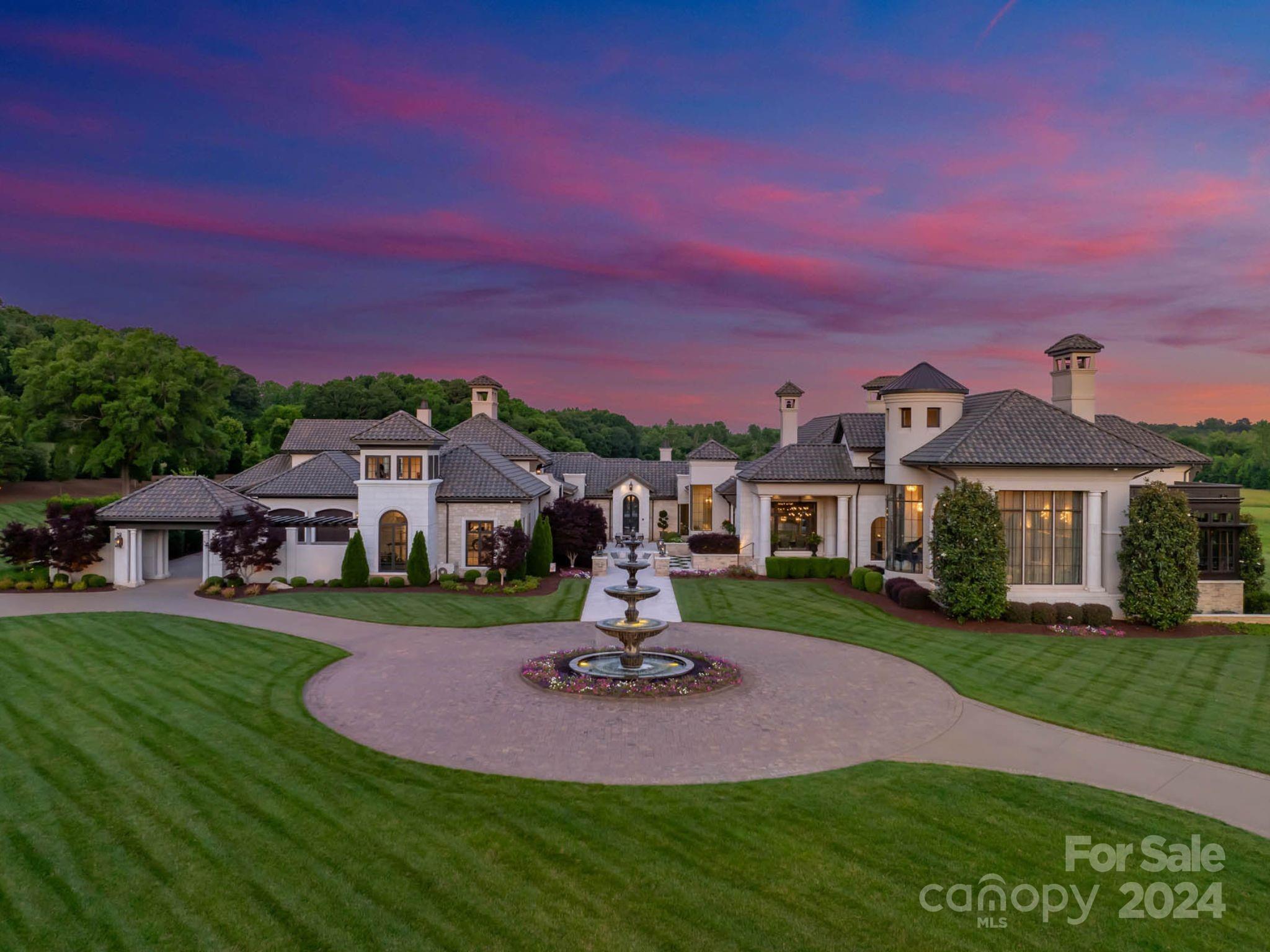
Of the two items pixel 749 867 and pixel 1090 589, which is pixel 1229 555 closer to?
pixel 1090 589

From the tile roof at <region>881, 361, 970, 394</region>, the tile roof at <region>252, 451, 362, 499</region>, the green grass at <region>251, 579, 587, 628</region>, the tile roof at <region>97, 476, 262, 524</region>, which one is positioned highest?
the tile roof at <region>881, 361, 970, 394</region>

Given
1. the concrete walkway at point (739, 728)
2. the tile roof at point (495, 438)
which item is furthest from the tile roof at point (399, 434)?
the concrete walkway at point (739, 728)

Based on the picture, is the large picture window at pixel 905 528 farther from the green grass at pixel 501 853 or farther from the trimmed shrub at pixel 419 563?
the trimmed shrub at pixel 419 563

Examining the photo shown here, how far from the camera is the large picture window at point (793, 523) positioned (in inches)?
1296

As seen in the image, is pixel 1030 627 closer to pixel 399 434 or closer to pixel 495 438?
pixel 399 434

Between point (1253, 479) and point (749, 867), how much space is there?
335ft

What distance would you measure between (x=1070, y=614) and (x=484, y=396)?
34.5m

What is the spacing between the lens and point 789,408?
36.7 metres

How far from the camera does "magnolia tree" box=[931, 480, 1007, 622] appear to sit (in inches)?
874

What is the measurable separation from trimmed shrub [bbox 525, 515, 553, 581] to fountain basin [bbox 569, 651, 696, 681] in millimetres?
13252

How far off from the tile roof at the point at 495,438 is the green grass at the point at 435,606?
1349 cm

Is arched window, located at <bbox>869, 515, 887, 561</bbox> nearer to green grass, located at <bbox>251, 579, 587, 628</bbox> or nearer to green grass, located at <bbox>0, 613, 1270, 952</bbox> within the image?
green grass, located at <bbox>251, 579, 587, 628</bbox>

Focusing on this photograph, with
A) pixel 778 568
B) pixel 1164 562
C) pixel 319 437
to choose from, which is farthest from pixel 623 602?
pixel 319 437

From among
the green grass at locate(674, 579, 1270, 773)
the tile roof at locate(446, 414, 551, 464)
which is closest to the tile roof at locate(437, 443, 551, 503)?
the tile roof at locate(446, 414, 551, 464)
